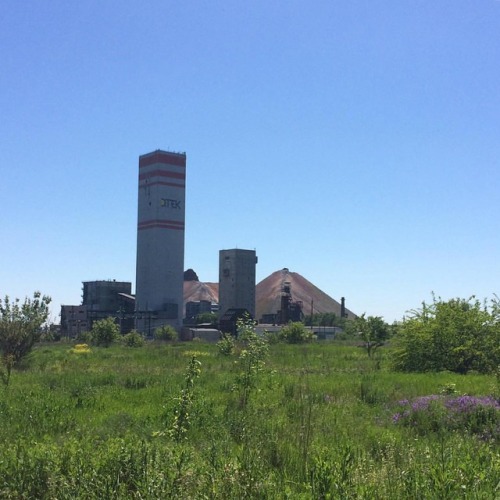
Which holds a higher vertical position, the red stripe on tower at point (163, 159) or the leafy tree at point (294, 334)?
the red stripe on tower at point (163, 159)

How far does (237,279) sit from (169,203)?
23.9 metres

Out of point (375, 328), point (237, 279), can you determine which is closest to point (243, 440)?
point (375, 328)

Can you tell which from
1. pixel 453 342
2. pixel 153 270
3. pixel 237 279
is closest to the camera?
pixel 453 342

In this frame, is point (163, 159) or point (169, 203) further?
point (163, 159)

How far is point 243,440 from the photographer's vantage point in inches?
288

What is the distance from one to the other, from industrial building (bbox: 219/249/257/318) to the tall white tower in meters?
14.9

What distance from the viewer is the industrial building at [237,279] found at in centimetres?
12369

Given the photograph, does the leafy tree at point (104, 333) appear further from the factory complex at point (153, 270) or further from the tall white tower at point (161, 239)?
the tall white tower at point (161, 239)

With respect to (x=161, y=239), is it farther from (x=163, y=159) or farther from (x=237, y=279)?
(x=237, y=279)

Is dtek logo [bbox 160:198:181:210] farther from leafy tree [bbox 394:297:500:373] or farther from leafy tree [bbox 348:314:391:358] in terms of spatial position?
leafy tree [bbox 394:297:500:373]

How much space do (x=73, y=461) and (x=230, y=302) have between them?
119m

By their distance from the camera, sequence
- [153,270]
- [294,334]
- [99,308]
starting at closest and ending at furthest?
[294,334] < [153,270] < [99,308]

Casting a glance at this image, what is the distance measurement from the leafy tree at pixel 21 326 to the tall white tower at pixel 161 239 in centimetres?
7987

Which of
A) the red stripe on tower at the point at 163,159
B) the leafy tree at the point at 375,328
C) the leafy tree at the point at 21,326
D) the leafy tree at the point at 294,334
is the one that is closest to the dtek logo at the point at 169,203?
the red stripe on tower at the point at 163,159
